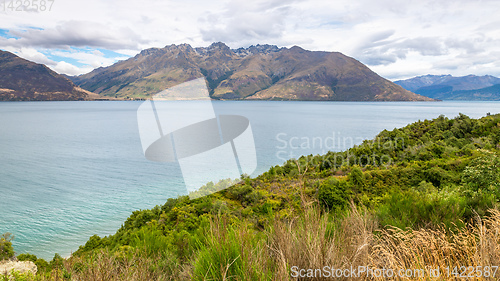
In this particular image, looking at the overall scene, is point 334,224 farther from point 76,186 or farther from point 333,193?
point 76,186

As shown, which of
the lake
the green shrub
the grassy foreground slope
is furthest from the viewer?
the lake

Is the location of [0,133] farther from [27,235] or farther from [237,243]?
[237,243]

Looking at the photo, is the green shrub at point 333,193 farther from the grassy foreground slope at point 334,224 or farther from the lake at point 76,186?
the lake at point 76,186

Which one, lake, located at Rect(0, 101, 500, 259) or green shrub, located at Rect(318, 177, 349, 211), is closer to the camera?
green shrub, located at Rect(318, 177, 349, 211)

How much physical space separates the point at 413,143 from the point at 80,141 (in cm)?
5523

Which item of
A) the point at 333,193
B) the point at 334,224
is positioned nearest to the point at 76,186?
the point at 333,193

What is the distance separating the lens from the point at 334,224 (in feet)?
11.4

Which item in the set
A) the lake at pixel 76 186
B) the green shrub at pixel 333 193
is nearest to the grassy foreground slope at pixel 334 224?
the green shrub at pixel 333 193

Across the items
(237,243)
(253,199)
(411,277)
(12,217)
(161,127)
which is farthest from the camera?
(12,217)

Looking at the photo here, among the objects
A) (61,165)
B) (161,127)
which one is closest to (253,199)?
(161,127)

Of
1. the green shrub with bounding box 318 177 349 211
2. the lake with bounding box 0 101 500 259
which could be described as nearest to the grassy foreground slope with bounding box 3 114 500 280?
the green shrub with bounding box 318 177 349 211

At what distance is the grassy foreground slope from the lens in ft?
7.96

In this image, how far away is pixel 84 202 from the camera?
22.6 metres

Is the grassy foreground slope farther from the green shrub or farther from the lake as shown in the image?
the lake
